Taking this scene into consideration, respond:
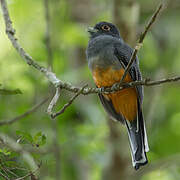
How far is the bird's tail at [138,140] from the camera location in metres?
4.26

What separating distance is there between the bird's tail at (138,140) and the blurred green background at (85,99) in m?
0.79

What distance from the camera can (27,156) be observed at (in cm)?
268

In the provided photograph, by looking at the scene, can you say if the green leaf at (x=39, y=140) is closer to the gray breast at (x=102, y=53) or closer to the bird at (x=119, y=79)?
the bird at (x=119, y=79)

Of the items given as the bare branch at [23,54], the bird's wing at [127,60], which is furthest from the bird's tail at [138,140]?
the bare branch at [23,54]

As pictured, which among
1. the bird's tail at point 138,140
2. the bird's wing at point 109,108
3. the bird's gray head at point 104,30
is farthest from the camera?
Answer: the bird's gray head at point 104,30

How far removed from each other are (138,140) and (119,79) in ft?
2.53

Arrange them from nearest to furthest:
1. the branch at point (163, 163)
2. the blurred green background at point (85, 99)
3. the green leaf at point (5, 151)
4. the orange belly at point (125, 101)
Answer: the green leaf at point (5, 151) → the orange belly at point (125, 101) → the branch at point (163, 163) → the blurred green background at point (85, 99)

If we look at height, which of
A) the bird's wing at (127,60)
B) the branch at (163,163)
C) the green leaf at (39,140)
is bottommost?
the green leaf at (39,140)

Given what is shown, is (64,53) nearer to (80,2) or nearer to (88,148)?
(80,2)

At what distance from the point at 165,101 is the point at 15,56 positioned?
99.8 inches

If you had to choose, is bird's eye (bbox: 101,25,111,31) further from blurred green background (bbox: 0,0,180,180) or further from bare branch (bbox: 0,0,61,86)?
bare branch (bbox: 0,0,61,86)

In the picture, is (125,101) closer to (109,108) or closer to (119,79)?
(109,108)

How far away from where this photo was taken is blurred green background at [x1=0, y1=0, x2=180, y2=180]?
17.7 feet

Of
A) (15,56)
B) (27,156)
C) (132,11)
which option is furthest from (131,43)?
(27,156)
